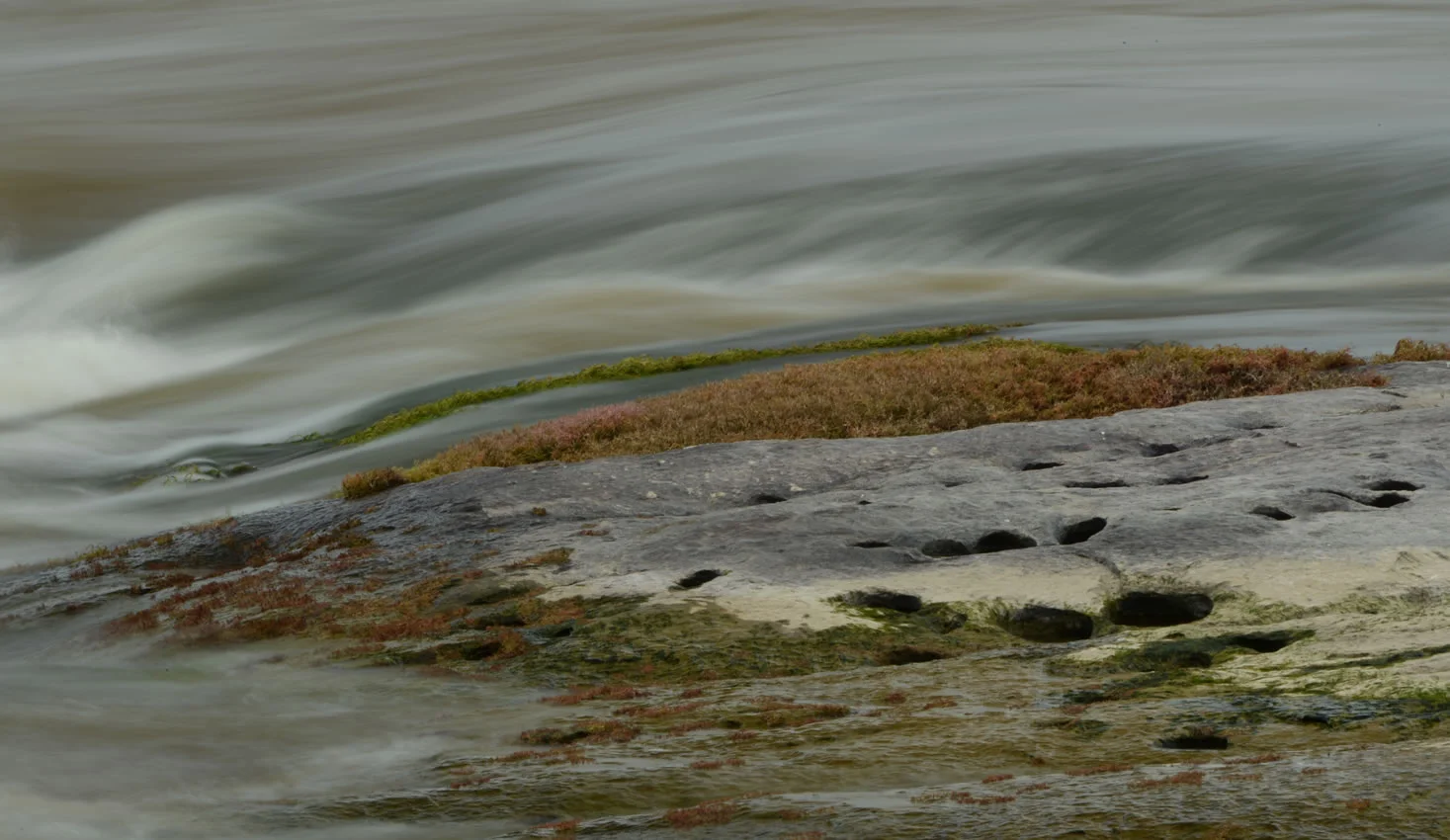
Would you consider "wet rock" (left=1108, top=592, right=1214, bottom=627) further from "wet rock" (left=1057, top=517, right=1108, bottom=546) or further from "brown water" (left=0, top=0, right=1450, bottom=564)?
"brown water" (left=0, top=0, right=1450, bottom=564)

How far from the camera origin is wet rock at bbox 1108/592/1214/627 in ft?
44.4

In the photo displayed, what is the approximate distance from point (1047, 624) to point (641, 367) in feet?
74.1

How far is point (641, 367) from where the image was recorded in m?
Result: 35.7

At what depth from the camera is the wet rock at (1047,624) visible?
13.7 meters

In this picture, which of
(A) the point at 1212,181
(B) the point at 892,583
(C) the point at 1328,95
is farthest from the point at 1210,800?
(C) the point at 1328,95

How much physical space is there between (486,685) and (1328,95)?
187 ft

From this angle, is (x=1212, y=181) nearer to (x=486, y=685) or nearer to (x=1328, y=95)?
(x=1328, y=95)

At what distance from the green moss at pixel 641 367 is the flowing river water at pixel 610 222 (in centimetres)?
92

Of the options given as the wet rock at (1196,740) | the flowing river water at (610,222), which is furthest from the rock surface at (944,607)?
the flowing river water at (610,222)

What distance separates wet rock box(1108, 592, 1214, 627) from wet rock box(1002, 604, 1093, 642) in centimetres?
28

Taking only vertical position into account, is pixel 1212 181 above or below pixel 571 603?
above

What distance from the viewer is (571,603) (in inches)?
610

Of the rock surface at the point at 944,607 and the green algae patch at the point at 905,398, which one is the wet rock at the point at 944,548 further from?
the green algae patch at the point at 905,398

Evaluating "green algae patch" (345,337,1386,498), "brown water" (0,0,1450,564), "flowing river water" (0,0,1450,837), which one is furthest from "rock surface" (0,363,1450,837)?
"brown water" (0,0,1450,564)
